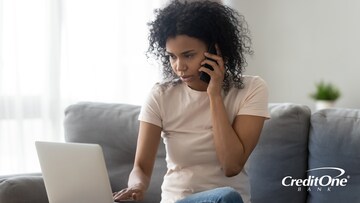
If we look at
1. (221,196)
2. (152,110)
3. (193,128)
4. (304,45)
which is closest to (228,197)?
(221,196)

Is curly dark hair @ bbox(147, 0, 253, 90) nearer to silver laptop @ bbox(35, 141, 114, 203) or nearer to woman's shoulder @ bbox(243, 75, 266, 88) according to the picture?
woman's shoulder @ bbox(243, 75, 266, 88)

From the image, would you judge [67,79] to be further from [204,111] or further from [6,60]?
[204,111]

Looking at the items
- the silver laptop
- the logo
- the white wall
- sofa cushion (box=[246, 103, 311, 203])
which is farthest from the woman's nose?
the white wall

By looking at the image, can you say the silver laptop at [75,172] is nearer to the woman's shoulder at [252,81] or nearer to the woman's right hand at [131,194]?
the woman's right hand at [131,194]

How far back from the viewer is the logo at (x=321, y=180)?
1940 millimetres

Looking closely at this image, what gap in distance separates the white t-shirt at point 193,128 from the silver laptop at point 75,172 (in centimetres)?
32

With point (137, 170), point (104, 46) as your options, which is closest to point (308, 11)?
point (104, 46)

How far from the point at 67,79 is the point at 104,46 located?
0.87 ft

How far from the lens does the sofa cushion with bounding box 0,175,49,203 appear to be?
6.20 feet

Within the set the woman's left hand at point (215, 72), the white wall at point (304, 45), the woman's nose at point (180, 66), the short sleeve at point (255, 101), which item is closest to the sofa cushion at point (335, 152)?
the short sleeve at point (255, 101)

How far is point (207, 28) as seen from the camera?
5.48 feet

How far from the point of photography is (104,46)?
2.86 m

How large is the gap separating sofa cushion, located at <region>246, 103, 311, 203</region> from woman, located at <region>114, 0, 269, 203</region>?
360mm

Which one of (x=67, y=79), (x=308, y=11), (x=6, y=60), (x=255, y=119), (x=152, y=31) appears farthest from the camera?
(x=308, y=11)
